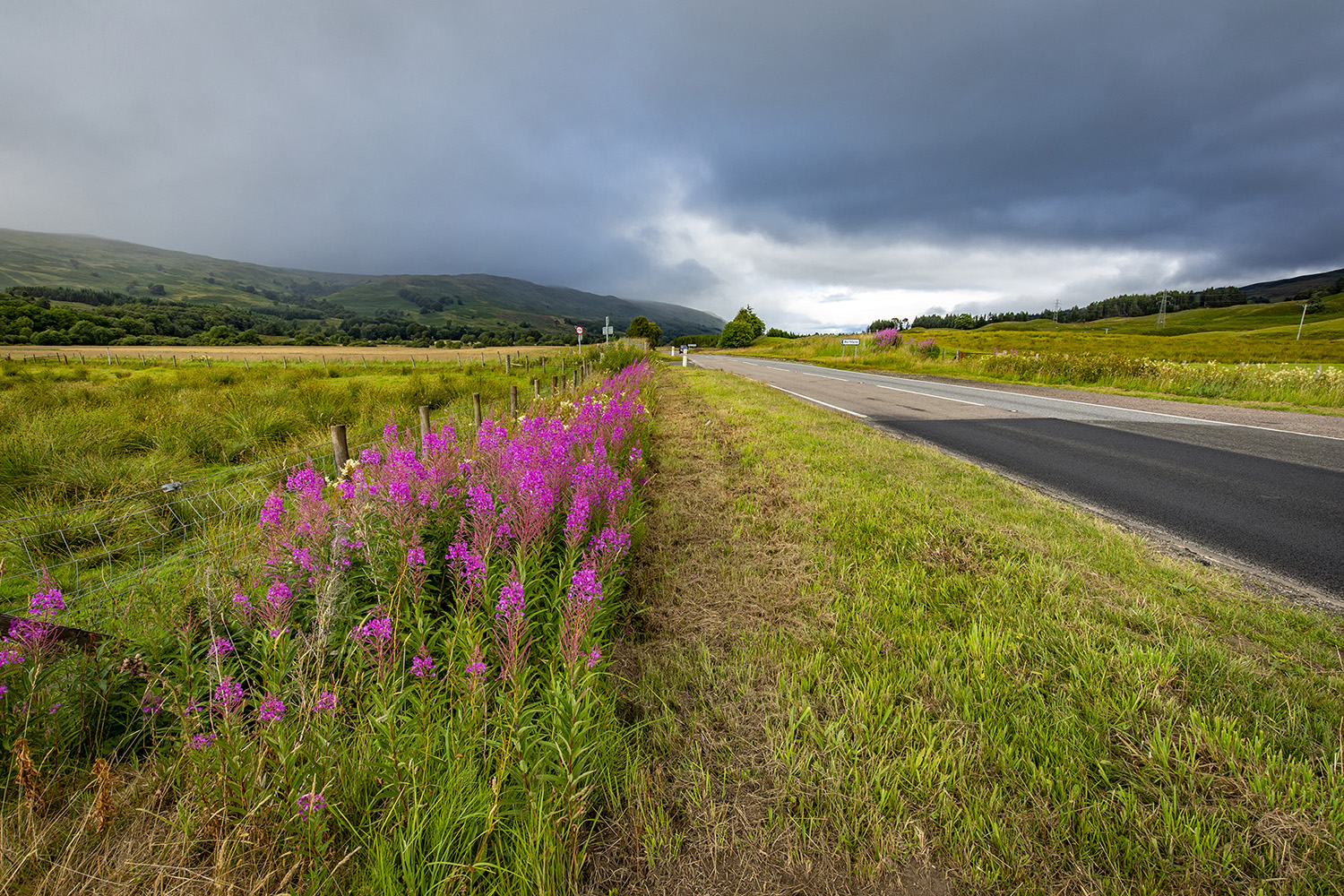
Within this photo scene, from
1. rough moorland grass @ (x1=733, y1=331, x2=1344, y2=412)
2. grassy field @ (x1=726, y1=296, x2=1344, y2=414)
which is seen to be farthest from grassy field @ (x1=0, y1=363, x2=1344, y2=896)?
rough moorland grass @ (x1=733, y1=331, x2=1344, y2=412)

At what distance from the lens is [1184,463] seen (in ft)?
19.6

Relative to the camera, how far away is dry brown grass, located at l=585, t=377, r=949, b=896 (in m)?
1.52

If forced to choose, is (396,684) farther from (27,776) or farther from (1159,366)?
(1159,366)

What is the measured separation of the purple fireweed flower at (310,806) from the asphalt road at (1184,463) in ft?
17.6

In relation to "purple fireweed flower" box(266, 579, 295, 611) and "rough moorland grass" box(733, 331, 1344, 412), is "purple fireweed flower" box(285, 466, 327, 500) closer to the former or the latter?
"purple fireweed flower" box(266, 579, 295, 611)

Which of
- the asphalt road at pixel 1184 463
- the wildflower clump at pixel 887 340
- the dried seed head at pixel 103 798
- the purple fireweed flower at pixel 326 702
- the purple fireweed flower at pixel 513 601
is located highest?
the wildflower clump at pixel 887 340

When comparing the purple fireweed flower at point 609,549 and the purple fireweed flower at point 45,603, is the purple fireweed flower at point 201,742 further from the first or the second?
the purple fireweed flower at point 609,549

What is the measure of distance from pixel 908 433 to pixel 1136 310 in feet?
486

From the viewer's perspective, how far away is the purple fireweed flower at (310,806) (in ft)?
4.27

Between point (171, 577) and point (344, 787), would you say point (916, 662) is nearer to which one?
point (344, 787)

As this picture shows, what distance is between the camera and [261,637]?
6.85ft

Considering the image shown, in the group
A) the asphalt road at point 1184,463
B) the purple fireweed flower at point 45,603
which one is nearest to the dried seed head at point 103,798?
the purple fireweed flower at point 45,603

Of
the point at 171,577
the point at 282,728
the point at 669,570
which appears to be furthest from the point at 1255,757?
the point at 171,577

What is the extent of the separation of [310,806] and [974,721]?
2.39 m
